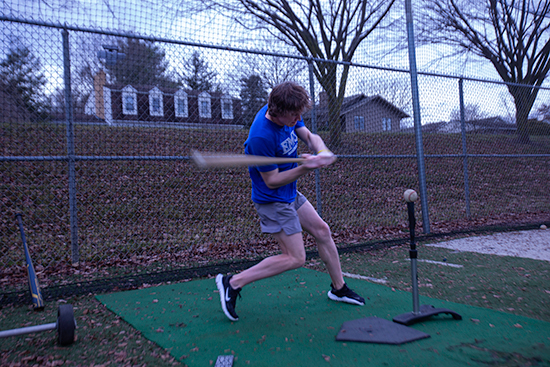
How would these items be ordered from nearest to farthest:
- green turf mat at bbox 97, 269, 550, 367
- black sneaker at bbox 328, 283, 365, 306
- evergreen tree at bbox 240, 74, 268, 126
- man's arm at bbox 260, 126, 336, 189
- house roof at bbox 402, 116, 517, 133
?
1. green turf mat at bbox 97, 269, 550, 367
2. man's arm at bbox 260, 126, 336, 189
3. black sneaker at bbox 328, 283, 365, 306
4. evergreen tree at bbox 240, 74, 268, 126
5. house roof at bbox 402, 116, 517, 133

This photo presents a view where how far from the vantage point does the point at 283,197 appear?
3.15m

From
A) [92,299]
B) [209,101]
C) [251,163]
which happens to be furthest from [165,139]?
[251,163]

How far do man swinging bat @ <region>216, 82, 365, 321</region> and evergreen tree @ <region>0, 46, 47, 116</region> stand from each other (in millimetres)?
3030

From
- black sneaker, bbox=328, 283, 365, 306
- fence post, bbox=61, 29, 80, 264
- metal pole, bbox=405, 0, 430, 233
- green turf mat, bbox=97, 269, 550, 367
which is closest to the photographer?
green turf mat, bbox=97, 269, 550, 367

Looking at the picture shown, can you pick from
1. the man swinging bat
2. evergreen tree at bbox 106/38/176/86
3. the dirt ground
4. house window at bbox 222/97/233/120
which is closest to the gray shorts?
the man swinging bat

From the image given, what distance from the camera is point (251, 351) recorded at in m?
2.52

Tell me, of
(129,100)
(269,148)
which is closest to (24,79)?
(129,100)

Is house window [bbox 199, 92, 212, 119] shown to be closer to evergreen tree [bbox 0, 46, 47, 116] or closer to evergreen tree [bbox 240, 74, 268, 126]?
evergreen tree [bbox 240, 74, 268, 126]

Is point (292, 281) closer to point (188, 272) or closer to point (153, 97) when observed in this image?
point (188, 272)

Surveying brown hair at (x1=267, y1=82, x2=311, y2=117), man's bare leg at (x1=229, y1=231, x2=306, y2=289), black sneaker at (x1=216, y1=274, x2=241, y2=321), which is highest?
brown hair at (x1=267, y1=82, x2=311, y2=117)

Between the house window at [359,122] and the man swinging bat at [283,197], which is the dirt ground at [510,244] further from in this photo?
the man swinging bat at [283,197]

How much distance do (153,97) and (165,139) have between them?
1.32m

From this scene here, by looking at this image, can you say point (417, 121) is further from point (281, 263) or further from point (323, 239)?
point (281, 263)

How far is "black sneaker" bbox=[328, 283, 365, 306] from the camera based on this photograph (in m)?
3.39
